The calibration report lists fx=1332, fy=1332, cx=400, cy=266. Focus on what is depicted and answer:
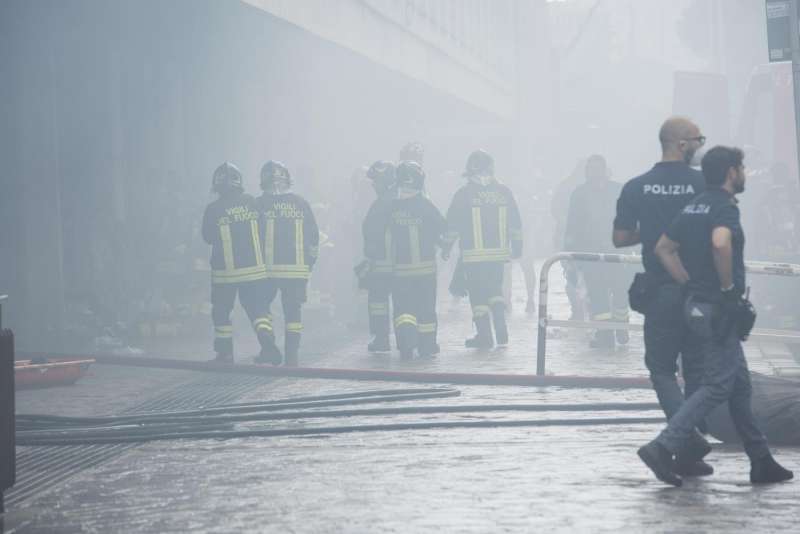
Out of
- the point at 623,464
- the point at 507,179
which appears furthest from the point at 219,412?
the point at 507,179

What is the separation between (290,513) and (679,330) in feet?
6.75

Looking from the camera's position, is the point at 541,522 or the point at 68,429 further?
the point at 68,429

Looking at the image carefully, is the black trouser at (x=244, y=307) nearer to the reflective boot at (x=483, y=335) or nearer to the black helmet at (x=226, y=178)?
the black helmet at (x=226, y=178)

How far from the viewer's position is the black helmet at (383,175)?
1420cm

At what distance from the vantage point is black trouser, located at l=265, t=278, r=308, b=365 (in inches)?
498

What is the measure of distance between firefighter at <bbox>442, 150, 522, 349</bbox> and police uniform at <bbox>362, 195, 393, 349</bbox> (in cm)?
73

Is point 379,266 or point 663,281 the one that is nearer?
point 663,281

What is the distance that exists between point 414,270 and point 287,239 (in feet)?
4.52

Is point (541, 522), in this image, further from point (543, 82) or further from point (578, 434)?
point (543, 82)

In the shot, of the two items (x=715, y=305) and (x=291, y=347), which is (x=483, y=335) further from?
(x=715, y=305)

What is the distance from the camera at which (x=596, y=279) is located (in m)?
13.7

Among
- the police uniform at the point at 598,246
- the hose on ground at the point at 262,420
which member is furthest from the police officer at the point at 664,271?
the police uniform at the point at 598,246

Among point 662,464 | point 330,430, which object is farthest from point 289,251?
point 662,464

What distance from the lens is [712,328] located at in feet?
20.2
